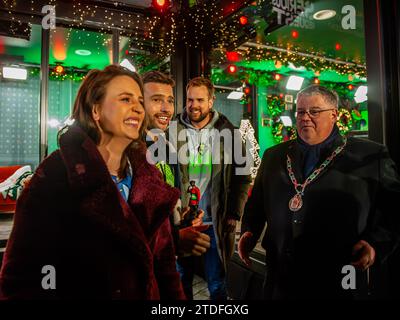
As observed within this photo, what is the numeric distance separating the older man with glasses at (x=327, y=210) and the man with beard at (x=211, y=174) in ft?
2.19

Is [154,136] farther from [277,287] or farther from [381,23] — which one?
[381,23]

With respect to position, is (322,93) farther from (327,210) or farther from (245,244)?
(245,244)

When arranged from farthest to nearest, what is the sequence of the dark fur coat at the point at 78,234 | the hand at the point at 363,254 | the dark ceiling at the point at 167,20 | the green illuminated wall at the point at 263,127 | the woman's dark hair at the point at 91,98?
the green illuminated wall at the point at 263,127 < the dark ceiling at the point at 167,20 < the hand at the point at 363,254 < the woman's dark hair at the point at 91,98 < the dark fur coat at the point at 78,234

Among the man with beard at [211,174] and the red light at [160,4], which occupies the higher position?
the red light at [160,4]

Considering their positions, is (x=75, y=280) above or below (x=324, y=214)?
below

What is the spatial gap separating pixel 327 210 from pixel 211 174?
1000mm

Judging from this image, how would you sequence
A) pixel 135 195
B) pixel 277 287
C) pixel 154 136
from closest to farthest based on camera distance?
pixel 135 195 < pixel 277 287 < pixel 154 136

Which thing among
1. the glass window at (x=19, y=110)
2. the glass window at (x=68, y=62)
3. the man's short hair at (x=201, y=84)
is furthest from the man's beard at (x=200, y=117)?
the glass window at (x=19, y=110)

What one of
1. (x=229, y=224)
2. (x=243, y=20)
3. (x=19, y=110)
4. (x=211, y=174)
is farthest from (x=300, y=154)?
(x=19, y=110)

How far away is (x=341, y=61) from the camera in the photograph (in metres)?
6.35

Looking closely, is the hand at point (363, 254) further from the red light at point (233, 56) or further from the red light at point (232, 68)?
the red light at point (232, 68)

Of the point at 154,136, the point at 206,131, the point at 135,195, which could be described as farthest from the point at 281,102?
the point at 135,195

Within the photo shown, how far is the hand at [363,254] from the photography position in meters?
1.52
